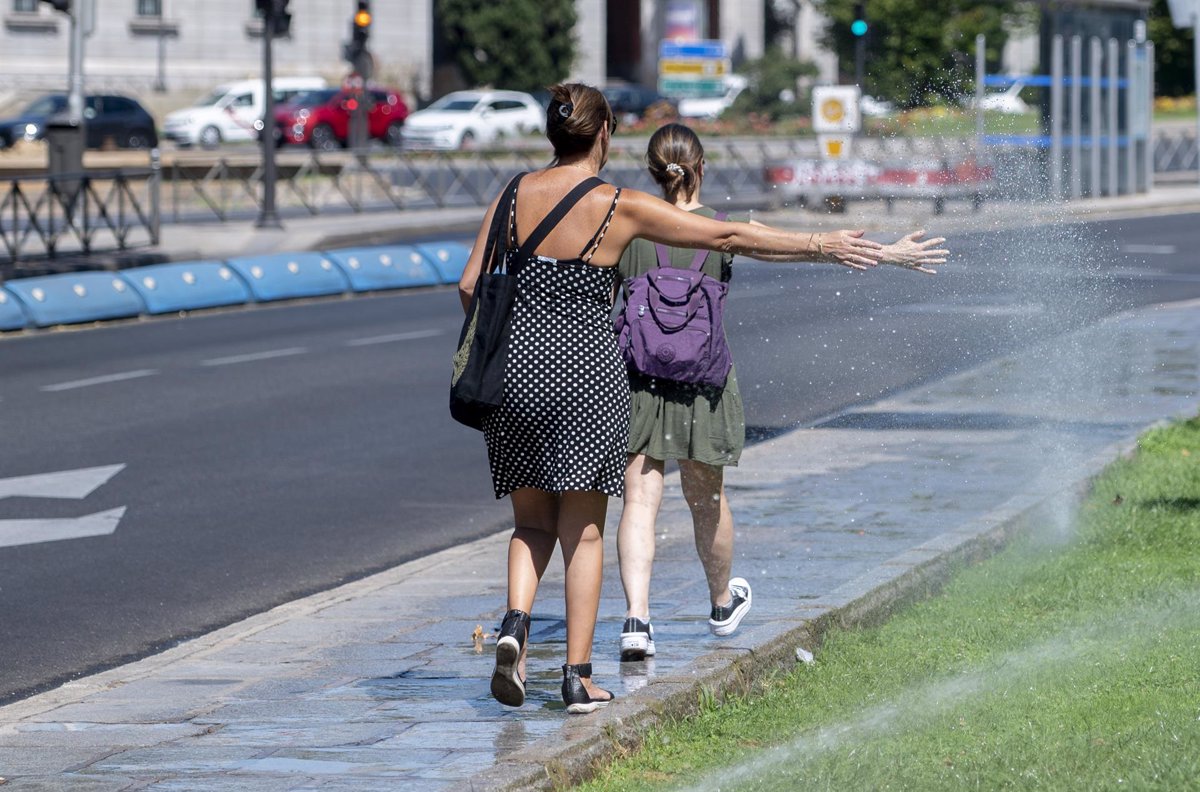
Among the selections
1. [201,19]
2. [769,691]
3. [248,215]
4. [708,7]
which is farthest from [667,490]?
[708,7]

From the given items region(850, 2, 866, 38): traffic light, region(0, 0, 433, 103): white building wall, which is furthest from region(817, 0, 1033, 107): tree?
region(0, 0, 433, 103): white building wall

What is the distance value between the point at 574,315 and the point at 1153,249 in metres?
21.7

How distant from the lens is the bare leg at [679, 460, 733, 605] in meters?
6.32

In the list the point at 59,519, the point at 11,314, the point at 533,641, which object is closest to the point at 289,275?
the point at 11,314

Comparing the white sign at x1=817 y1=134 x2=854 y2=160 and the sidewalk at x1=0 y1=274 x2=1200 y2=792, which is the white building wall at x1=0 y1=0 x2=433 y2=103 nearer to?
the white sign at x1=817 y1=134 x2=854 y2=160

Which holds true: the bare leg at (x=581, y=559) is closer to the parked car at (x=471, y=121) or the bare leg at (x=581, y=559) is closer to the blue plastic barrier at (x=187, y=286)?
the blue plastic barrier at (x=187, y=286)

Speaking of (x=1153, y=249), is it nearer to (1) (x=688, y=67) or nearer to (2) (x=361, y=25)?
(1) (x=688, y=67)

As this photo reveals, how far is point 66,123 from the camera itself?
23781mm

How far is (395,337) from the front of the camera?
17125 mm

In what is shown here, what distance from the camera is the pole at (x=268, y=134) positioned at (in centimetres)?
2686

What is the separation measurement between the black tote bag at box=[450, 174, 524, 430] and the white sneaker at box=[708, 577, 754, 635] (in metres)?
1.45

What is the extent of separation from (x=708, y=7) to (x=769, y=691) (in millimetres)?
72371

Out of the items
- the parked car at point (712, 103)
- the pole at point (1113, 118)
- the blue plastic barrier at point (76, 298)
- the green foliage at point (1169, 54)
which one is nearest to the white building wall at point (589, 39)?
the parked car at point (712, 103)

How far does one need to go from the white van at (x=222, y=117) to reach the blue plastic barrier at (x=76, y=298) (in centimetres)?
2941
